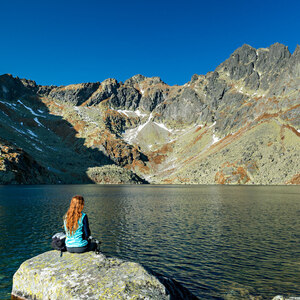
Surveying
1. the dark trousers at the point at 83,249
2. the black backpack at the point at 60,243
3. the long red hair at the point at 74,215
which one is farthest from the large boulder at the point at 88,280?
the long red hair at the point at 74,215

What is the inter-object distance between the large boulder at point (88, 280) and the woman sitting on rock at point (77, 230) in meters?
0.38

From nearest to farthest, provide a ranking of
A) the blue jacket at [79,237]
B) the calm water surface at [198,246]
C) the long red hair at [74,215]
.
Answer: the blue jacket at [79,237] < the long red hair at [74,215] < the calm water surface at [198,246]

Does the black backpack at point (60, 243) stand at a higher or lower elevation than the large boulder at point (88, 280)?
higher

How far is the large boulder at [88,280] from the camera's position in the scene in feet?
32.8

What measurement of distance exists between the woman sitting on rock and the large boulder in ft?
1.23

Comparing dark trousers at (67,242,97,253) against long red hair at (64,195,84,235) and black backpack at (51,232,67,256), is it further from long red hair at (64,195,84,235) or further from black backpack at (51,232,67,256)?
long red hair at (64,195,84,235)

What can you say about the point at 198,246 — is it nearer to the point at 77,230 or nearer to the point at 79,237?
the point at 79,237

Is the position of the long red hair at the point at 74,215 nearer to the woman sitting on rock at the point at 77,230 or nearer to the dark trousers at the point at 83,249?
the woman sitting on rock at the point at 77,230

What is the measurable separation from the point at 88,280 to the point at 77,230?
2800mm

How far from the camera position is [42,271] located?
37.3 ft

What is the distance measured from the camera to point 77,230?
12.6 m

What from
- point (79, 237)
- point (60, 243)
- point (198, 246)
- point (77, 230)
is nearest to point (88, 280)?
point (79, 237)

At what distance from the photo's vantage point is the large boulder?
32.8ft

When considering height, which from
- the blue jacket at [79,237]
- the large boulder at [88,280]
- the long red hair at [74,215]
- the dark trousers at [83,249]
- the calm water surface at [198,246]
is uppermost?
the long red hair at [74,215]
